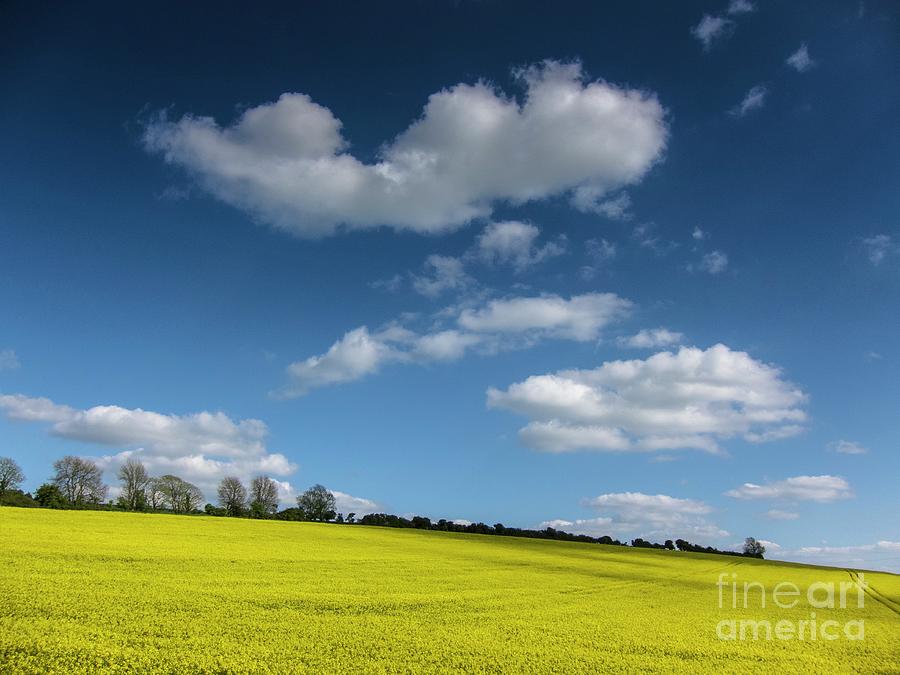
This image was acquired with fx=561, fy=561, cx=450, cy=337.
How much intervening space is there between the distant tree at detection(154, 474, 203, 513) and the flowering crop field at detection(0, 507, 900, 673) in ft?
336

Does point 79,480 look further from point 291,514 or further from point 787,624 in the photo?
point 787,624

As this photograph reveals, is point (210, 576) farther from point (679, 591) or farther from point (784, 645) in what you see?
point (679, 591)

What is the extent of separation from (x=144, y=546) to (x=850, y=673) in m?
32.4

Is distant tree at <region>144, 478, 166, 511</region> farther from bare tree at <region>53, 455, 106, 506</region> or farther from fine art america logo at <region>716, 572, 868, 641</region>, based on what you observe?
fine art america logo at <region>716, 572, 868, 641</region>

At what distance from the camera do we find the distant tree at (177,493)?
12150 centimetres

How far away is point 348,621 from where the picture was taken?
15.4m

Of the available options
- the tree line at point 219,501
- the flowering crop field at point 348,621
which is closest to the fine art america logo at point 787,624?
the flowering crop field at point 348,621

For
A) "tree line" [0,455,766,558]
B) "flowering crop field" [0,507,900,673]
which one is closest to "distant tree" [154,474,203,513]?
"tree line" [0,455,766,558]

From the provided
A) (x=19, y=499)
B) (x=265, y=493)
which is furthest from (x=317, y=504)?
(x=19, y=499)

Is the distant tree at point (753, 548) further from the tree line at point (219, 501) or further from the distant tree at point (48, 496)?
the distant tree at point (48, 496)

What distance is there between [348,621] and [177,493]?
12483 cm

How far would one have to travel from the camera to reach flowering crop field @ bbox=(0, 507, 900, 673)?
1150cm

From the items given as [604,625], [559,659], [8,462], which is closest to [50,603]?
[559,659]

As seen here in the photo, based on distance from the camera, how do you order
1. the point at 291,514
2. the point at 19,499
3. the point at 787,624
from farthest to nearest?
1. the point at 291,514
2. the point at 19,499
3. the point at 787,624
